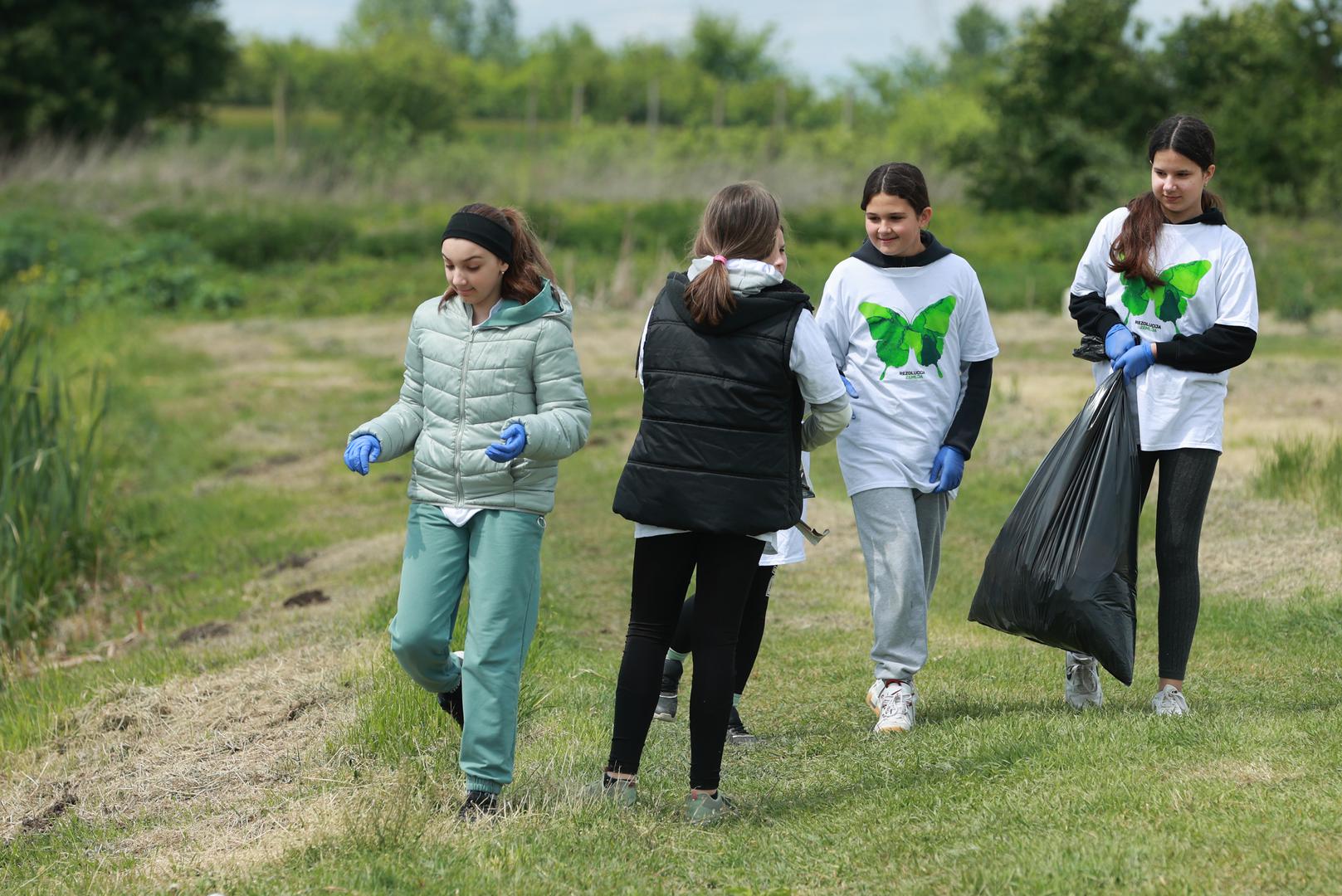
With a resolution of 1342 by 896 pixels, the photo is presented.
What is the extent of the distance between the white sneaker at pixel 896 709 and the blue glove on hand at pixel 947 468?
65 centimetres

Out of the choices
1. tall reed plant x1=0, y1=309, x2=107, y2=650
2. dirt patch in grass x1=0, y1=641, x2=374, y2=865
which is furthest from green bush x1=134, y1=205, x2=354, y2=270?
dirt patch in grass x1=0, y1=641, x2=374, y2=865

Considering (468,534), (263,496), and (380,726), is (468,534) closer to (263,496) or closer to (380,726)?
(380,726)

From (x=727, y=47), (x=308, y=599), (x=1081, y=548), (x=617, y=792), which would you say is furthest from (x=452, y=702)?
(x=727, y=47)

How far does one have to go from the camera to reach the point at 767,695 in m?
5.74

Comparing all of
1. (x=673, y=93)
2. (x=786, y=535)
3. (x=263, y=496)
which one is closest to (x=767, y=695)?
(x=786, y=535)

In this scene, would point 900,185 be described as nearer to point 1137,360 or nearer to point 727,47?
point 1137,360

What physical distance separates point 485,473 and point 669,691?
4.82 feet

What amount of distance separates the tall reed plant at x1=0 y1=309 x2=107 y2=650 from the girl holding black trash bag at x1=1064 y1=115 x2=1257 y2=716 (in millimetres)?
5829

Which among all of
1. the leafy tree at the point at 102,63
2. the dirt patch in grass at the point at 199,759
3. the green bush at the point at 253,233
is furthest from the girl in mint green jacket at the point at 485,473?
the leafy tree at the point at 102,63

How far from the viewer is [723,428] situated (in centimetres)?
392

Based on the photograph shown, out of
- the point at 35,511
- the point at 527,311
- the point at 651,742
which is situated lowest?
the point at 35,511

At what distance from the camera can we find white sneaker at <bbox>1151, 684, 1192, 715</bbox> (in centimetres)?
469

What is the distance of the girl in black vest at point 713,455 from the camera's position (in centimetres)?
391

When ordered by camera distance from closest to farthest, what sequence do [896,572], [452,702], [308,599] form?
[452,702] → [896,572] → [308,599]
